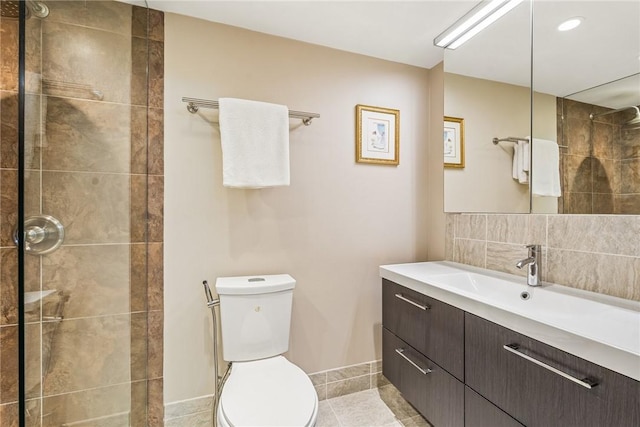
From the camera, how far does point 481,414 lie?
115cm

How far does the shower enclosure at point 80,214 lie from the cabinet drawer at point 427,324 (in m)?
1.26

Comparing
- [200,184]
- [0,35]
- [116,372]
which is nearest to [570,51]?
[200,184]

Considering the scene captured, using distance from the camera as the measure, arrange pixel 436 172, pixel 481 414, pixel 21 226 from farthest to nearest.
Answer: pixel 436 172 < pixel 481 414 < pixel 21 226

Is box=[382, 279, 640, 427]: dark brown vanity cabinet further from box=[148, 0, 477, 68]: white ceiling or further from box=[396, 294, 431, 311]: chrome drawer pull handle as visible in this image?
box=[148, 0, 477, 68]: white ceiling

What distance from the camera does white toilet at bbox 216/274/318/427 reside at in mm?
1169

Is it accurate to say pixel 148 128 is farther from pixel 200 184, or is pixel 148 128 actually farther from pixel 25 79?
pixel 25 79

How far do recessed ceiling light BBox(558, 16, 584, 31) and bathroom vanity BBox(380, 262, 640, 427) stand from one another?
1129 mm

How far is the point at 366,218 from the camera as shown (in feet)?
6.49

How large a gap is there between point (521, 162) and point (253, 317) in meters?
1.55

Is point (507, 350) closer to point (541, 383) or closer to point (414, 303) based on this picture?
point (541, 383)

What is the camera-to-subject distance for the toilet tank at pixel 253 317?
1.47 meters

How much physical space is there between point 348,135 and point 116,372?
5.72 ft

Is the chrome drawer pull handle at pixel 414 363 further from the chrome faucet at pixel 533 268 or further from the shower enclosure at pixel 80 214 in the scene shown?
the shower enclosure at pixel 80 214

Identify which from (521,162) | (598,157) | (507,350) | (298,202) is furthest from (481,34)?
(507,350)
